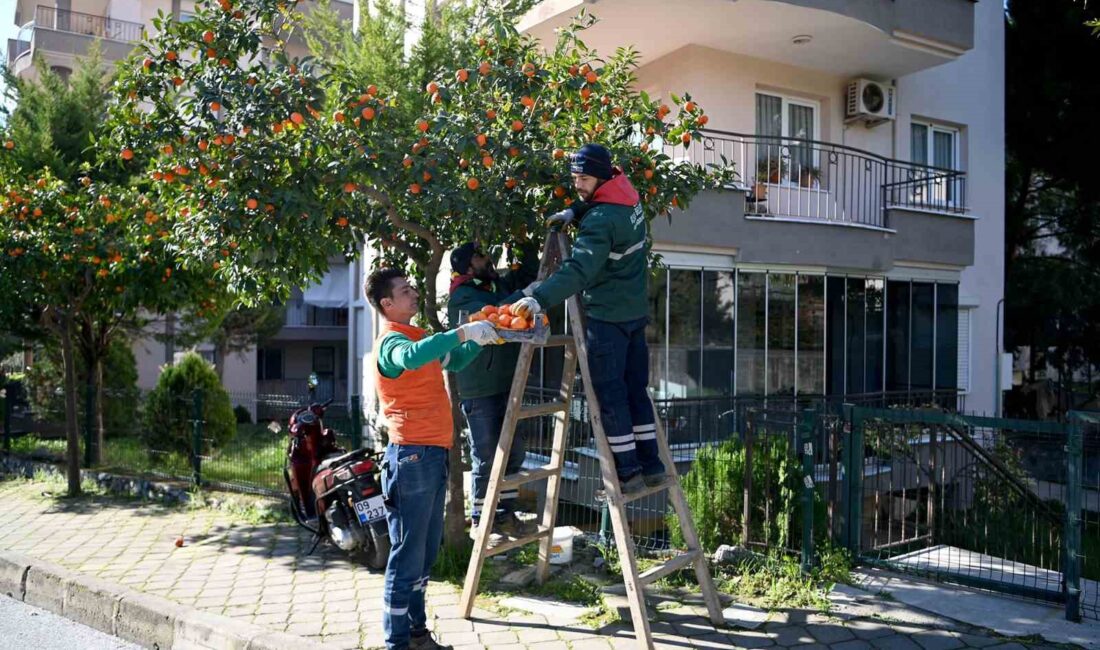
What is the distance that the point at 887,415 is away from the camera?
6.05m

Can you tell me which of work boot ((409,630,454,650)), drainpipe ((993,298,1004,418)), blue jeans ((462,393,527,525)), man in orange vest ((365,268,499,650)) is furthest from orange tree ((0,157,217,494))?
drainpipe ((993,298,1004,418))

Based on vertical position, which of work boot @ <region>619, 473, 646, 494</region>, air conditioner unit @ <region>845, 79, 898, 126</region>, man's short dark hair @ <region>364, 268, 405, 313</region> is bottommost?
work boot @ <region>619, 473, 646, 494</region>

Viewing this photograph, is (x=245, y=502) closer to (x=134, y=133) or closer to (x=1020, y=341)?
(x=134, y=133)

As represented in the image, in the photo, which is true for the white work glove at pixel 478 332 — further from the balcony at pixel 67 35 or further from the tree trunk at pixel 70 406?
the balcony at pixel 67 35

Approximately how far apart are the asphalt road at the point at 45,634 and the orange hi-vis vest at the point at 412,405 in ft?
8.96

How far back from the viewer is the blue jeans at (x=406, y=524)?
14.9 ft

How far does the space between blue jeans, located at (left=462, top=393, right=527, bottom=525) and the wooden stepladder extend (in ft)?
→ 0.95

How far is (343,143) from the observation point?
5816mm

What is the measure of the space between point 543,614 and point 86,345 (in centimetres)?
968

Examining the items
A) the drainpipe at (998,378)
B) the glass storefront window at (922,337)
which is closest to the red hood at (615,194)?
the glass storefront window at (922,337)

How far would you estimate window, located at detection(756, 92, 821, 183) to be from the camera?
12.5 meters

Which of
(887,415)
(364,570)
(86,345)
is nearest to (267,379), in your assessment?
(86,345)

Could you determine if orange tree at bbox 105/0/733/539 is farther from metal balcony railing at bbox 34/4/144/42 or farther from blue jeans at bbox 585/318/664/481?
metal balcony railing at bbox 34/4/144/42

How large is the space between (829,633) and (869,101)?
33.3 ft
